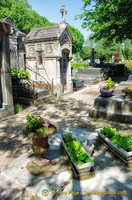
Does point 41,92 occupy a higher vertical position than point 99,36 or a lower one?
lower

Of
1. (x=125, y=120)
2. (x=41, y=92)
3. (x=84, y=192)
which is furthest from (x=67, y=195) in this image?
(x=41, y=92)

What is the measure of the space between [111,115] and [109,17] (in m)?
12.0

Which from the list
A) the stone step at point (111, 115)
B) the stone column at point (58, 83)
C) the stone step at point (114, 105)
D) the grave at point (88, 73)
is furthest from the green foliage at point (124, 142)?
the grave at point (88, 73)

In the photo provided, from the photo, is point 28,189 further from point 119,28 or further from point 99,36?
point 99,36

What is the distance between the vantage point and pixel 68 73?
12547mm

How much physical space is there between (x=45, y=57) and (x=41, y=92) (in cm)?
274

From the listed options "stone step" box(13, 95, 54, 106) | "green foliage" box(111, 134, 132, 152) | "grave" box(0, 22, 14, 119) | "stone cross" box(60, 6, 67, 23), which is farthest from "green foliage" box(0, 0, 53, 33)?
"green foliage" box(111, 134, 132, 152)

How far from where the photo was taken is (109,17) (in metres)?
15.1

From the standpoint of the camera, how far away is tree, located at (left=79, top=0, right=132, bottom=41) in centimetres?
1353

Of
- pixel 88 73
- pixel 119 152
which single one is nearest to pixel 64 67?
pixel 88 73

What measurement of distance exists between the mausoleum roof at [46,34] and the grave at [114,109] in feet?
18.5

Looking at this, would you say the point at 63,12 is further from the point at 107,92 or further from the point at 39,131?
the point at 39,131

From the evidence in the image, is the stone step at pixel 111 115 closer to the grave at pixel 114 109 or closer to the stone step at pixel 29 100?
the grave at pixel 114 109

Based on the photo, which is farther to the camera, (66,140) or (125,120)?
(125,120)
